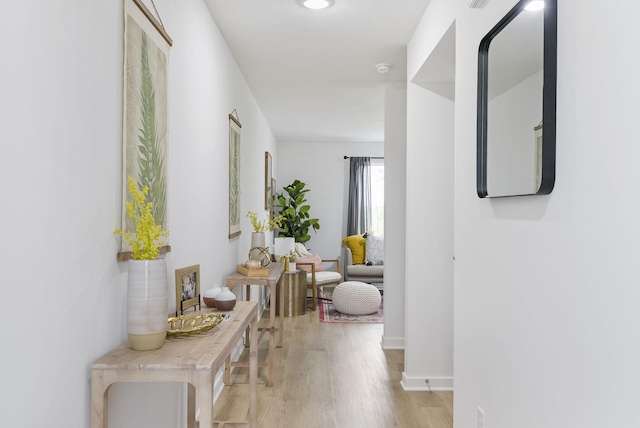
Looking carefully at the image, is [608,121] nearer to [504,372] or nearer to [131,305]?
[504,372]

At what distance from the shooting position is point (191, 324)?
6.82 ft

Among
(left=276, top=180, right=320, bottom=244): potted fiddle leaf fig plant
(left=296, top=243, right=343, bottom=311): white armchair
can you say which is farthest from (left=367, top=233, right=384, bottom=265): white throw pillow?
(left=276, top=180, right=320, bottom=244): potted fiddle leaf fig plant

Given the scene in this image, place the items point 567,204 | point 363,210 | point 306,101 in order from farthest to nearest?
point 363,210
point 306,101
point 567,204

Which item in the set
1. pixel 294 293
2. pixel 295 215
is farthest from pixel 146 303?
pixel 295 215

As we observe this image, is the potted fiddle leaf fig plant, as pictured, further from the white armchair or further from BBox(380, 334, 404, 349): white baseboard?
BBox(380, 334, 404, 349): white baseboard

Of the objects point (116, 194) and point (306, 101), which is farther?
point (306, 101)

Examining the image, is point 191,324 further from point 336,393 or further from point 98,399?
point 336,393

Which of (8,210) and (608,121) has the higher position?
(608,121)

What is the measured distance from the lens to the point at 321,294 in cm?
772

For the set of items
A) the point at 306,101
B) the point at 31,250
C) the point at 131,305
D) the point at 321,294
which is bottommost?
the point at 321,294

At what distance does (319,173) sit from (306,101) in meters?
3.46

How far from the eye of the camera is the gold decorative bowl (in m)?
1.91

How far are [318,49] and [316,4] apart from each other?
2.88ft

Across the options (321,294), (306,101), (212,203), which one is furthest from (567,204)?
(321,294)
